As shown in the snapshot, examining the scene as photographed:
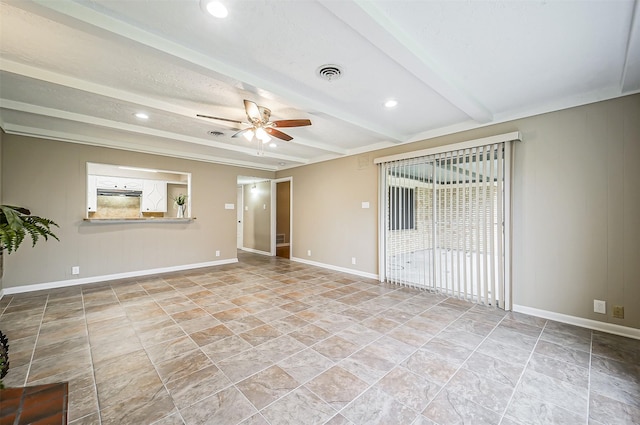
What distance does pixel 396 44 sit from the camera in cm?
194

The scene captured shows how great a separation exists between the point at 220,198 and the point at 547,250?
6.10 meters

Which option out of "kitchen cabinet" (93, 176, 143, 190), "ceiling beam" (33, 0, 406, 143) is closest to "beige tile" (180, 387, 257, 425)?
"ceiling beam" (33, 0, 406, 143)

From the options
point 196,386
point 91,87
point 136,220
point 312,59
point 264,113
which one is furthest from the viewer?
point 136,220

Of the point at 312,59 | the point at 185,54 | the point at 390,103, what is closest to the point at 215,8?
the point at 185,54

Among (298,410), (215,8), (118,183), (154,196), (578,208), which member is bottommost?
(298,410)

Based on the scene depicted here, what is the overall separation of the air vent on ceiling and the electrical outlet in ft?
12.4

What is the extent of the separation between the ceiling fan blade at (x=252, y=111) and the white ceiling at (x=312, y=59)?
144 millimetres

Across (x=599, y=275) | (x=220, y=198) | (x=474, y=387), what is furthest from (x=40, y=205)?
(x=599, y=275)

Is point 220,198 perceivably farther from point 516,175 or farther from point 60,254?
point 516,175

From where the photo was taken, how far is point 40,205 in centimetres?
414

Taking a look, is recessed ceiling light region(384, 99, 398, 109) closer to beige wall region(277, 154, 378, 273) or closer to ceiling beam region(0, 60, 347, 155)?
beige wall region(277, 154, 378, 273)

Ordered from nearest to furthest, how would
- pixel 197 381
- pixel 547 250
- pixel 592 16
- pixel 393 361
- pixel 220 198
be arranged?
pixel 592 16
pixel 197 381
pixel 393 361
pixel 547 250
pixel 220 198

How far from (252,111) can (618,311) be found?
448 cm

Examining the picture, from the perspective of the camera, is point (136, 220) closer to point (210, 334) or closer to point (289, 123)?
point (210, 334)
